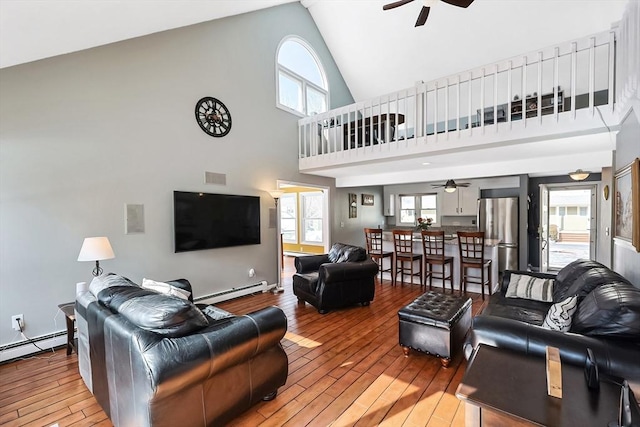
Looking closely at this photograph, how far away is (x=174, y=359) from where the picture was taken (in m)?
1.50

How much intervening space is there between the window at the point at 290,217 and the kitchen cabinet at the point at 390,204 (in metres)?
2.78

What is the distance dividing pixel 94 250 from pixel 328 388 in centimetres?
251

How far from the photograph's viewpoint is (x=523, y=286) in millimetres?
3193

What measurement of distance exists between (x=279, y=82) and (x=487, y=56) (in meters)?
4.16

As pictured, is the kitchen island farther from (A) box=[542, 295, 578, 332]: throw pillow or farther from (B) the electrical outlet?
(B) the electrical outlet

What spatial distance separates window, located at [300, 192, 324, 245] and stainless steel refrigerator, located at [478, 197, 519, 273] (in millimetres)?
4431

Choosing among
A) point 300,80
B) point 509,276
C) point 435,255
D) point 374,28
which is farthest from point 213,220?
point 374,28

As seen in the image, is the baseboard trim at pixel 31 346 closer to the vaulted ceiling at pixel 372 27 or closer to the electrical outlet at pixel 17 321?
the electrical outlet at pixel 17 321

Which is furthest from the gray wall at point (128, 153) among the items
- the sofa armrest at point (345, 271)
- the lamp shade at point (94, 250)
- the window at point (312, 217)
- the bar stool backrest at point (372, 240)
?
the window at point (312, 217)

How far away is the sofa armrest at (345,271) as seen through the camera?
12.6ft

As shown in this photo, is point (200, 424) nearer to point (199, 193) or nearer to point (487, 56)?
point (199, 193)

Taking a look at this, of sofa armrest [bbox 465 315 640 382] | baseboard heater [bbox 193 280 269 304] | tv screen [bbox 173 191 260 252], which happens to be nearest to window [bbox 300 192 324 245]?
baseboard heater [bbox 193 280 269 304]

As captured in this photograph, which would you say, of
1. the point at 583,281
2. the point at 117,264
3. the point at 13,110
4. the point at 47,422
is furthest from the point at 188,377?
the point at 13,110

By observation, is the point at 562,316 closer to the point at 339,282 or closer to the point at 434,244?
the point at 339,282
